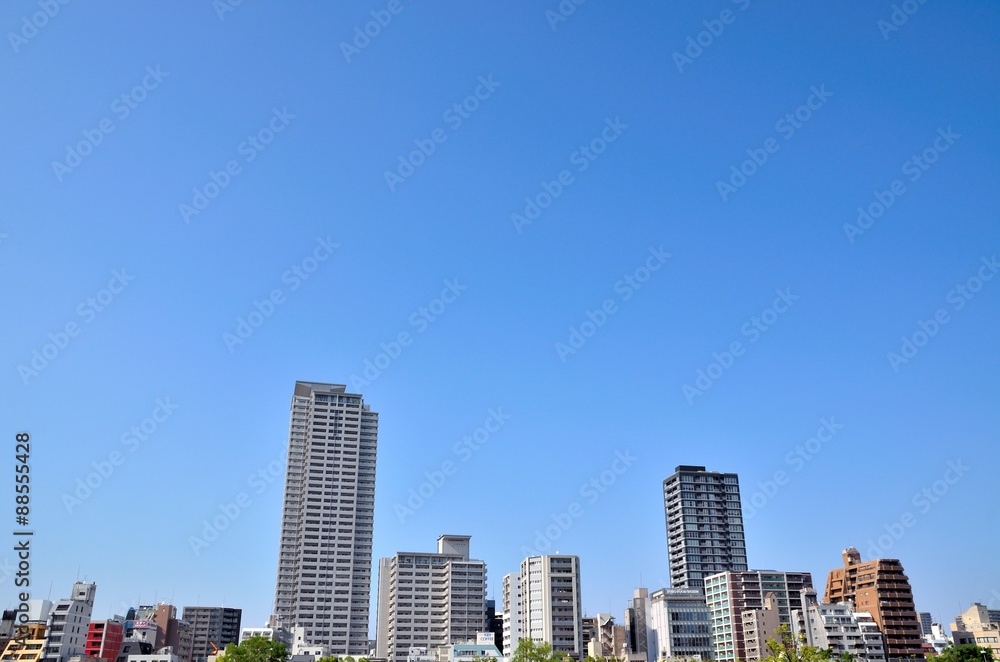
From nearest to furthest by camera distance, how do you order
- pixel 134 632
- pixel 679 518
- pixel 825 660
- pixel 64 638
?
pixel 825 660, pixel 64 638, pixel 134 632, pixel 679 518

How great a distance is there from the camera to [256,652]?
86500 millimetres

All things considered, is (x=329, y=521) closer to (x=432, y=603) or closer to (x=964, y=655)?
(x=432, y=603)

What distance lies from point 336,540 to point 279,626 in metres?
17.3

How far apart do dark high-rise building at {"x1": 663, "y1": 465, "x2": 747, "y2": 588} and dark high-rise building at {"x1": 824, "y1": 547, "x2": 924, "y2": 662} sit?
28.9m

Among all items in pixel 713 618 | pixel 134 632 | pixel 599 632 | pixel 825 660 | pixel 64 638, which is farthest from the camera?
pixel 599 632

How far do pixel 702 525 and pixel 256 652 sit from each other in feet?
322

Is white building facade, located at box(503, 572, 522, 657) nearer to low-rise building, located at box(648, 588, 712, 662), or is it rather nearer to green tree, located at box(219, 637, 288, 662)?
low-rise building, located at box(648, 588, 712, 662)

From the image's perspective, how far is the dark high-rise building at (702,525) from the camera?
156 metres

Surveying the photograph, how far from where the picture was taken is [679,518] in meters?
160

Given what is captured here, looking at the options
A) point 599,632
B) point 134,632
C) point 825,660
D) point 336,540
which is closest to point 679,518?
point 599,632

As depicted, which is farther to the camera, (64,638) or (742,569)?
(742,569)

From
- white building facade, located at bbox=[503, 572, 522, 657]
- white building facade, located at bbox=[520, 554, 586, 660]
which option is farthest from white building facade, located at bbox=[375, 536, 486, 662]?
white building facade, located at bbox=[520, 554, 586, 660]

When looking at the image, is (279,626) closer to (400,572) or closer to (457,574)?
(400,572)

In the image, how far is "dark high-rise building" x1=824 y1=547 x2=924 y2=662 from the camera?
121 m
